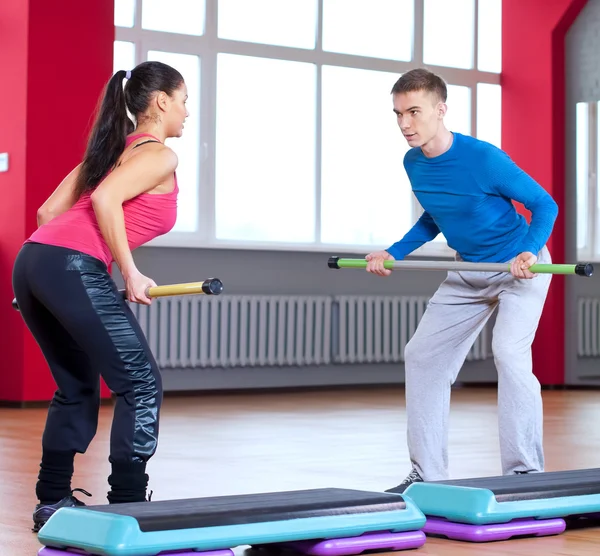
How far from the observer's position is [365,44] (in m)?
8.89

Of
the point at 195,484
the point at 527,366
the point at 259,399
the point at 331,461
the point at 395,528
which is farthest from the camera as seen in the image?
the point at 259,399

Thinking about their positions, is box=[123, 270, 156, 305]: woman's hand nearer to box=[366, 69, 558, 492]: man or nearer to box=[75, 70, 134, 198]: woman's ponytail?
box=[75, 70, 134, 198]: woman's ponytail

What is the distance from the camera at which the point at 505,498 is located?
9.02ft

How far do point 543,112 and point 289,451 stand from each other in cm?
522

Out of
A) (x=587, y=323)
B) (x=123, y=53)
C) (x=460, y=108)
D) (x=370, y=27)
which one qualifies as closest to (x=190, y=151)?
(x=123, y=53)

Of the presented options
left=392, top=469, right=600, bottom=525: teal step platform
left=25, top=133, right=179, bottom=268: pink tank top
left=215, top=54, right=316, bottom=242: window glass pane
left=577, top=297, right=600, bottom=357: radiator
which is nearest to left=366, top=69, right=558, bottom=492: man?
left=392, top=469, right=600, bottom=525: teal step platform

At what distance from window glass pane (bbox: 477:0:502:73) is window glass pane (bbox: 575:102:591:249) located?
2.80ft

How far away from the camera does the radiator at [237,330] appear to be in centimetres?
775

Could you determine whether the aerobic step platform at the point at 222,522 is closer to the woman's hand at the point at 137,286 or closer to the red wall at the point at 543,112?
the woman's hand at the point at 137,286

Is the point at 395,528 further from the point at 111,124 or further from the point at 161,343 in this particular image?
the point at 161,343

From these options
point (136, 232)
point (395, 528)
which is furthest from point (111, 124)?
point (395, 528)

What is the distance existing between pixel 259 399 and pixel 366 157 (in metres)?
2.28

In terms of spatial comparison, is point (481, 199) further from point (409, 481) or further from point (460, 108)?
point (460, 108)

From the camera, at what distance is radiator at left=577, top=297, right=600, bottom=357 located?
9.17m
